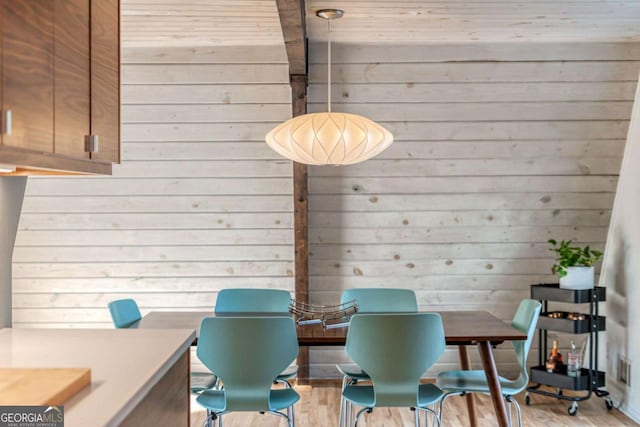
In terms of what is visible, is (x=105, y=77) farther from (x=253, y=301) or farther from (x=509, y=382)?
(x=509, y=382)

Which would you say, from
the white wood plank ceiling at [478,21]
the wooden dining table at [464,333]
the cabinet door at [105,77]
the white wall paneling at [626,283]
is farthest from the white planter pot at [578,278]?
the cabinet door at [105,77]

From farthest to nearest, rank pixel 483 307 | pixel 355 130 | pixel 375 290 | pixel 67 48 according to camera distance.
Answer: pixel 483 307
pixel 375 290
pixel 355 130
pixel 67 48

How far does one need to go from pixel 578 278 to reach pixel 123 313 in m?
2.80

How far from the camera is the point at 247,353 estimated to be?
3037 millimetres

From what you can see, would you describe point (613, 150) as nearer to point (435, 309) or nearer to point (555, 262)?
point (555, 262)

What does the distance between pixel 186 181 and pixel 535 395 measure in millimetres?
2774

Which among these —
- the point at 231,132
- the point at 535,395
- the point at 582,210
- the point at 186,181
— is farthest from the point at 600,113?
the point at 186,181

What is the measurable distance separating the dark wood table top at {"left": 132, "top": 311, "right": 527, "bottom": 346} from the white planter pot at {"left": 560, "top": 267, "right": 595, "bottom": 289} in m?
0.91

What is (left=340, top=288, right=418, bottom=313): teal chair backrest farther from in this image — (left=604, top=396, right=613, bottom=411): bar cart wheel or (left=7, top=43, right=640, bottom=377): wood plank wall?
(left=604, top=396, right=613, bottom=411): bar cart wheel

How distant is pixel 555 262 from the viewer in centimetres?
504

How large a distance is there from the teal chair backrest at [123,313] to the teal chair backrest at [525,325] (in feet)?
6.46

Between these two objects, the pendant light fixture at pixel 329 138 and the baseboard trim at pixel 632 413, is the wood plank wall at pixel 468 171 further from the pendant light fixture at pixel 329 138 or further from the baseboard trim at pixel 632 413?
the pendant light fixture at pixel 329 138

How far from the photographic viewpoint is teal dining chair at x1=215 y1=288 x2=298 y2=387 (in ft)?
13.4

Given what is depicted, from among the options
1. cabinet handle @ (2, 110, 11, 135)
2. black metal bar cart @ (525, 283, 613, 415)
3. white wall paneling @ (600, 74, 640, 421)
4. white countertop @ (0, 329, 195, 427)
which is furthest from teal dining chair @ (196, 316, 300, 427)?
white wall paneling @ (600, 74, 640, 421)
